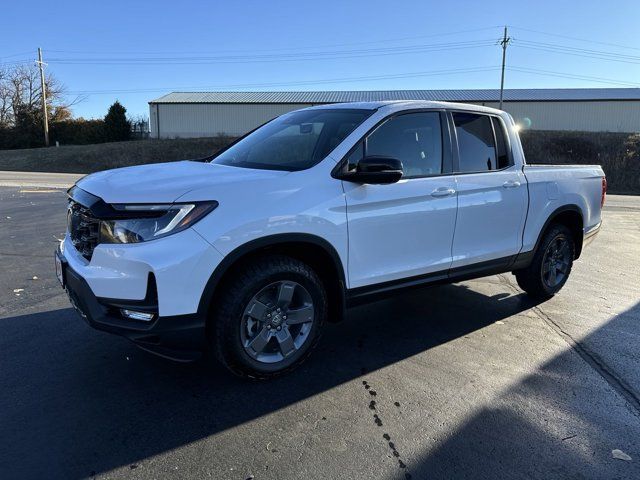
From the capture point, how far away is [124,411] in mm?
3176

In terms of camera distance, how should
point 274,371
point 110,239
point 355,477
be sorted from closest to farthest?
point 355,477, point 110,239, point 274,371

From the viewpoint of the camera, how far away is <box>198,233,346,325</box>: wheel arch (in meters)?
3.16

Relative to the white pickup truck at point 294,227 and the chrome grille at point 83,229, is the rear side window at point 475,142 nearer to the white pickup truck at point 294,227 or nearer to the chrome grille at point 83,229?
the white pickup truck at point 294,227

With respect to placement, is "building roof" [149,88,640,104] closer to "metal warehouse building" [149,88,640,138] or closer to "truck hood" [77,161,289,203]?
"metal warehouse building" [149,88,640,138]

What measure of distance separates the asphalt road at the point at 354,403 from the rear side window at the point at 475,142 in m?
1.49

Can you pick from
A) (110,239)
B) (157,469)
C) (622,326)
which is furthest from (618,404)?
(110,239)

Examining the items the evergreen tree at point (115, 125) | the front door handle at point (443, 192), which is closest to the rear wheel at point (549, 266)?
the front door handle at point (443, 192)

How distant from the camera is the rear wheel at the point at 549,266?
17.7ft

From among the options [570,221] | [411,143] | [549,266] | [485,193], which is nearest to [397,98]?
[570,221]

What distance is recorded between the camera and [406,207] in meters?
3.96

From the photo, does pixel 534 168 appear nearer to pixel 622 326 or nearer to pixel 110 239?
pixel 622 326

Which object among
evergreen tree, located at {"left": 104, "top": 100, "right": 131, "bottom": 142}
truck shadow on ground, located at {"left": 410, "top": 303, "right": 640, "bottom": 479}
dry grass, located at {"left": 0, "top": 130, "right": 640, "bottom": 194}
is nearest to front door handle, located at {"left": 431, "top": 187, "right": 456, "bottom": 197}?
truck shadow on ground, located at {"left": 410, "top": 303, "right": 640, "bottom": 479}

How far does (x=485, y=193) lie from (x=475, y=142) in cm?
52

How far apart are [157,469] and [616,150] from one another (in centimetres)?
4199
